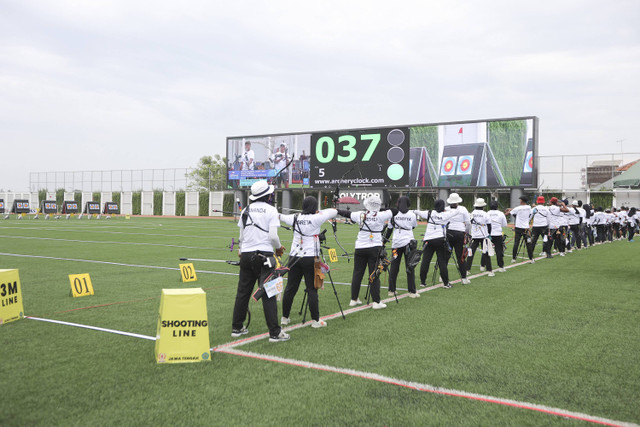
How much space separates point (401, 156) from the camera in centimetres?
4634

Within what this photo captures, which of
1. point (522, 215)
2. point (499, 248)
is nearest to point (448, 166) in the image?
point (522, 215)

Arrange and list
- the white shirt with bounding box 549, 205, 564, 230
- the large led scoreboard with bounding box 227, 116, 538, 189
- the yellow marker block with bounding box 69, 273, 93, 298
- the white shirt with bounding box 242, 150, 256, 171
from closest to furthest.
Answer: the yellow marker block with bounding box 69, 273, 93, 298 → the white shirt with bounding box 549, 205, 564, 230 → the large led scoreboard with bounding box 227, 116, 538, 189 → the white shirt with bounding box 242, 150, 256, 171

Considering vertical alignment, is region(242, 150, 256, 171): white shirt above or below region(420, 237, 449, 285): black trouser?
above

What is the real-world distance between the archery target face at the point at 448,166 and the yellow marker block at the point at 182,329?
40987 mm

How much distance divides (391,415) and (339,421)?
1.46 ft

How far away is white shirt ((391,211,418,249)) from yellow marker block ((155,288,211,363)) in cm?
532

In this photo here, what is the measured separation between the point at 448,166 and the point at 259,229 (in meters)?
40.0

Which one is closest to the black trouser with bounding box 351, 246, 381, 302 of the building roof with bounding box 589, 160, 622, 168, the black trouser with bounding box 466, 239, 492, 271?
the black trouser with bounding box 466, 239, 492, 271

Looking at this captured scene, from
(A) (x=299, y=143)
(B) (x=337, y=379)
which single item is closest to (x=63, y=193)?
(A) (x=299, y=143)

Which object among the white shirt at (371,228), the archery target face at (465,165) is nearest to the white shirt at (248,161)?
the archery target face at (465,165)

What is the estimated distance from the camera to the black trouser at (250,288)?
6.32 m

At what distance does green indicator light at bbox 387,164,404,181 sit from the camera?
46.3 meters

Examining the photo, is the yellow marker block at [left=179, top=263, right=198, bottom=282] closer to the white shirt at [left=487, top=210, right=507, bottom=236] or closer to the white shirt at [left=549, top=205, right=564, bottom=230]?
the white shirt at [left=487, top=210, right=507, bottom=236]

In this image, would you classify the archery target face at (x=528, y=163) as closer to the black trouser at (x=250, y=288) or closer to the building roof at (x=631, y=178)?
the building roof at (x=631, y=178)
